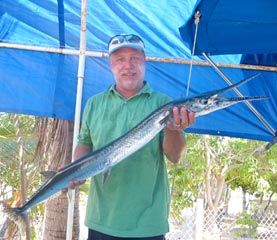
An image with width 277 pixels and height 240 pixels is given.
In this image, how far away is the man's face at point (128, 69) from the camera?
9.02 ft

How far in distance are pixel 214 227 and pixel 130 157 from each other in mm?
6927

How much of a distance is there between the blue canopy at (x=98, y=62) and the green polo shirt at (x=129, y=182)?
117 cm

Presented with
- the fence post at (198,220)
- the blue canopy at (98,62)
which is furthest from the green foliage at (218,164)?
the blue canopy at (98,62)

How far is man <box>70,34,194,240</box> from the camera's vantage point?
254cm

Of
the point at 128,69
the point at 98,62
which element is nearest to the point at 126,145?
the point at 128,69

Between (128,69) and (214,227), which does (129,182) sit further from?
(214,227)

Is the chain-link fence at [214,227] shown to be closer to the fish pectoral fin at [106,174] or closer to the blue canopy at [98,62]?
the blue canopy at [98,62]

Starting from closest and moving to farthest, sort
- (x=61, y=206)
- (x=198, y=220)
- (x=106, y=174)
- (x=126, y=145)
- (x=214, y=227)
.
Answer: (x=126, y=145)
(x=106, y=174)
(x=61, y=206)
(x=198, y=220)
(x=214, y=227)

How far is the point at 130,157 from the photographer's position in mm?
2643

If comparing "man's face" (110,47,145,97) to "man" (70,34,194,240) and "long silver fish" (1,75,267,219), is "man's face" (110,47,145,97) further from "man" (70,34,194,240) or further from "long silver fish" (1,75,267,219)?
"long silver fish" (1,75,267,219)

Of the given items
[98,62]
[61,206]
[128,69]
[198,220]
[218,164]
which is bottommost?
[61,206]

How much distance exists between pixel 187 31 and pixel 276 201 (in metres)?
14.9

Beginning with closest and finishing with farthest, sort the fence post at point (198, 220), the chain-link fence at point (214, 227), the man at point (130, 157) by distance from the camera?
the man at point (130, 157) < the fence post at point (198, 220) < the chain-link fence at point (214, 227)

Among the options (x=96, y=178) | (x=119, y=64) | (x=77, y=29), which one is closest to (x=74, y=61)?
(x=77, y=29)
